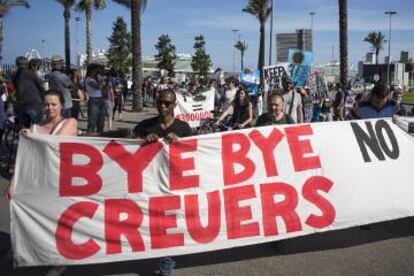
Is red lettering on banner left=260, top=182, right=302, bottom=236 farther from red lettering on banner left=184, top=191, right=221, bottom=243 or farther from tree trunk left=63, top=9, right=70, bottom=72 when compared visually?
tree trunk left=63, top=9, right=70, bottom=72

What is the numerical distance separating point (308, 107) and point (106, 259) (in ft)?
44.1

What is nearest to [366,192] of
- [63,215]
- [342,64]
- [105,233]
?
[105,233]

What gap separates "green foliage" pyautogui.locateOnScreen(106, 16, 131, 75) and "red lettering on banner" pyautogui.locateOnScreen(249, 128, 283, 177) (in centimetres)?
5915

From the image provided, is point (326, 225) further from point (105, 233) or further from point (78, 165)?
point (78, 165)

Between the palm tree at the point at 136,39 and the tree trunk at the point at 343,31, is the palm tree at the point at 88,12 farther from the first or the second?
the tree trunk at the point at 343,31

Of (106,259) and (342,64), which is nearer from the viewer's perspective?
(106,259)

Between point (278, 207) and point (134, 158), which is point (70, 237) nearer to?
point (134, 158)

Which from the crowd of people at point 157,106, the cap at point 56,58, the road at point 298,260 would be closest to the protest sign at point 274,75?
the crowd of people at point 157,106

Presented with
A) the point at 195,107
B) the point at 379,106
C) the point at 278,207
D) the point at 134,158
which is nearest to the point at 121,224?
the point at 134,158

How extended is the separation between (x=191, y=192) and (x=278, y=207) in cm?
89

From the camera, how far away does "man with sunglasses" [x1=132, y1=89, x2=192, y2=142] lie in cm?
460

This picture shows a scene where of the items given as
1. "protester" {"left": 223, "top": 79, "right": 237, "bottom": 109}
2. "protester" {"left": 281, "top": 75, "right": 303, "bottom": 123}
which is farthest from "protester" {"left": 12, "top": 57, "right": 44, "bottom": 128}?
"protester" {"left": 223, "top": 79, "right": 237, "bottom": 109}

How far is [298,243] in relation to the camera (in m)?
5.53

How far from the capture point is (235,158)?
494 centimetres
